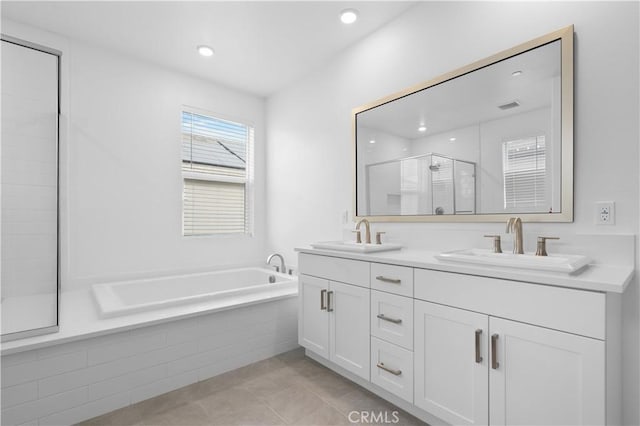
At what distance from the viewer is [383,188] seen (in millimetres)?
2428

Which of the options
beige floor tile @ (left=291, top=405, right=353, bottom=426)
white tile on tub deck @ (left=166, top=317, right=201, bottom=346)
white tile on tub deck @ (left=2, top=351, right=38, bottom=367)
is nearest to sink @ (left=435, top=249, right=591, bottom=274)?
beige floor tile @ (left=291, top=405, right=353, bottom=426)

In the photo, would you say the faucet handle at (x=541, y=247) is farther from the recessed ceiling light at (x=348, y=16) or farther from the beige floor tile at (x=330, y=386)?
the recessed ceiling light at (x=348, y=16)

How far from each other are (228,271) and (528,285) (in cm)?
277

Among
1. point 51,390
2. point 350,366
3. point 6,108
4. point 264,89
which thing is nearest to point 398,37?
point 264,89

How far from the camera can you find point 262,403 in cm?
184

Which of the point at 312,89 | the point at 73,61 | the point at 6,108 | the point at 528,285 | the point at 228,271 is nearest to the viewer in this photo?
the point at 528,285

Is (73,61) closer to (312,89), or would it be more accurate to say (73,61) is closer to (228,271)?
(312,89)

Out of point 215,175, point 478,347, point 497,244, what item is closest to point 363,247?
point 497,244

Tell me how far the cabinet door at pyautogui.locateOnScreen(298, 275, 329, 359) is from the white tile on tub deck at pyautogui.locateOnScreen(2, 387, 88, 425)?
1.30 m

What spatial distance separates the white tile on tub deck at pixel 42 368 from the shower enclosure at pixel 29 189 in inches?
6.0

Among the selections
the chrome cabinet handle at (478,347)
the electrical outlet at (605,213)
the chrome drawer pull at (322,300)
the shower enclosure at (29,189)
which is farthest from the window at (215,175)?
the electrical outlet at (605,213)

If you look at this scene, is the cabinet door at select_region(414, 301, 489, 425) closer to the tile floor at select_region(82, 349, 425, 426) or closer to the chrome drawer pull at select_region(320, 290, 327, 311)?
the tile floor at select_region(82, 349, 425, 426)

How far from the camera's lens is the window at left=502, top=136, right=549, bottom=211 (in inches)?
63.8

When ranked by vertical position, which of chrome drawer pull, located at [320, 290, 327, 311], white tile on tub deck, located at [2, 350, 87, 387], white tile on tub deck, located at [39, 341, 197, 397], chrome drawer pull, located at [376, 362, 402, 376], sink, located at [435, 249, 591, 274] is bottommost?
white tile on tub deck, located at [39, 341, 197, 397]
